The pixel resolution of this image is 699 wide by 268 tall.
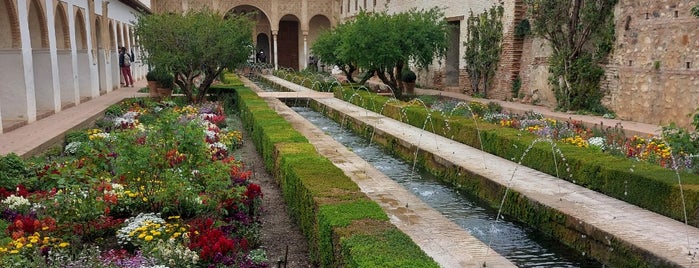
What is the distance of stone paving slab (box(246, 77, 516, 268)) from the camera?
4254mm

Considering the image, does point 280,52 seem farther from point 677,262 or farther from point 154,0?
point 677,262

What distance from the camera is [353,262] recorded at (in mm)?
3434

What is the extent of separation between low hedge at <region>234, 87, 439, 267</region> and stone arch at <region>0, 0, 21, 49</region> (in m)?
6.24

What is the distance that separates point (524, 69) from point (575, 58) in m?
2.83

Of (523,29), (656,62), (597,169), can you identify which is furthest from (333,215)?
(523,29)

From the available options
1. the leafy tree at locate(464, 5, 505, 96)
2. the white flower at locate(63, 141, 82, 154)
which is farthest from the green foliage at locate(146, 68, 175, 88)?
the leafy tree at locate(464, 5, 505, 96)

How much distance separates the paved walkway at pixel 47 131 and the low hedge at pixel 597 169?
6582mm

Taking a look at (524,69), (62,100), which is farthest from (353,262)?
(524,69)

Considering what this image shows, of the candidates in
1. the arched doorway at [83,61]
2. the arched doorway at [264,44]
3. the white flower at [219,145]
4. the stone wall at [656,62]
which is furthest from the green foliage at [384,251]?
the arched doorway at [264,44]

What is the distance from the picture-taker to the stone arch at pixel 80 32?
55.5 ft

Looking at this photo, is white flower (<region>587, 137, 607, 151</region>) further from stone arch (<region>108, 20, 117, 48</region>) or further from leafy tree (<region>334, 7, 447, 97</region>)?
stone arch (<region>108, 20, 117, 48</region>)

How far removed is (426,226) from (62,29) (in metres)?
13.1

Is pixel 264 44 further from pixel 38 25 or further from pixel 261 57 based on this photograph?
pixel 38 25

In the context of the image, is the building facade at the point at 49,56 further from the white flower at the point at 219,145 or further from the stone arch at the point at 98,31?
the white flower at the point at 219,145
